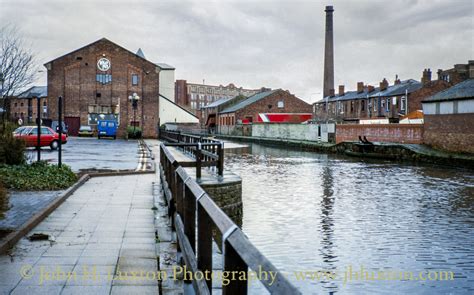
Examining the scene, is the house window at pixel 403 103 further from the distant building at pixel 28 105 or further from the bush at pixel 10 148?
the distant building at pixel 28 105

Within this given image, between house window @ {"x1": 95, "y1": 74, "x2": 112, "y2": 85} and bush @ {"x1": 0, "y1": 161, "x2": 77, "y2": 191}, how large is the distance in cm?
4164

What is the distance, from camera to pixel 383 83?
6606 centimetres

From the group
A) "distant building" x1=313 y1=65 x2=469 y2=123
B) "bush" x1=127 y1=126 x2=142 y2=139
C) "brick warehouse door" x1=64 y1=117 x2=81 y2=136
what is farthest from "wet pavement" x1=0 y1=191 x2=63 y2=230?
"brick warehouse door" x1=64 y1=117 x2=81 y2=136

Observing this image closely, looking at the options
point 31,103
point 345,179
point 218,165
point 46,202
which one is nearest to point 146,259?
point 46,202

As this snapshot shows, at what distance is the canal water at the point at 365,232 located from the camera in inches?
319

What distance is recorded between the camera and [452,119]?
32625mm

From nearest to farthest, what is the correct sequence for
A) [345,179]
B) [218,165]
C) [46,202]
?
[46,202]
[218,165]
[345,179]

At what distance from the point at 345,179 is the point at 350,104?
53097 millimetres

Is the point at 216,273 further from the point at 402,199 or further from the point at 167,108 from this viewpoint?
the point at 167,108

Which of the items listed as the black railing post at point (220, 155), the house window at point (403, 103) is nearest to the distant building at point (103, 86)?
the house window at point (403, 103)

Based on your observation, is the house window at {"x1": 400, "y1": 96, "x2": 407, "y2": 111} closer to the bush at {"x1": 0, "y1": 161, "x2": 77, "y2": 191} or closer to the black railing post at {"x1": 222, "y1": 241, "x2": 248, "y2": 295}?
the bush at {"x1": 0, "y1": 161, "x2": 77, "y2": 191}

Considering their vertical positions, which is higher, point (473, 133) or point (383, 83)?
point (383, 83)

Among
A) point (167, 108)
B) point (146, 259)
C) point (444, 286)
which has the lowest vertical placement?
point (444, 286)

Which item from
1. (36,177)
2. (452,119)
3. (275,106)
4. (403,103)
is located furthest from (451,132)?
(275,106)
